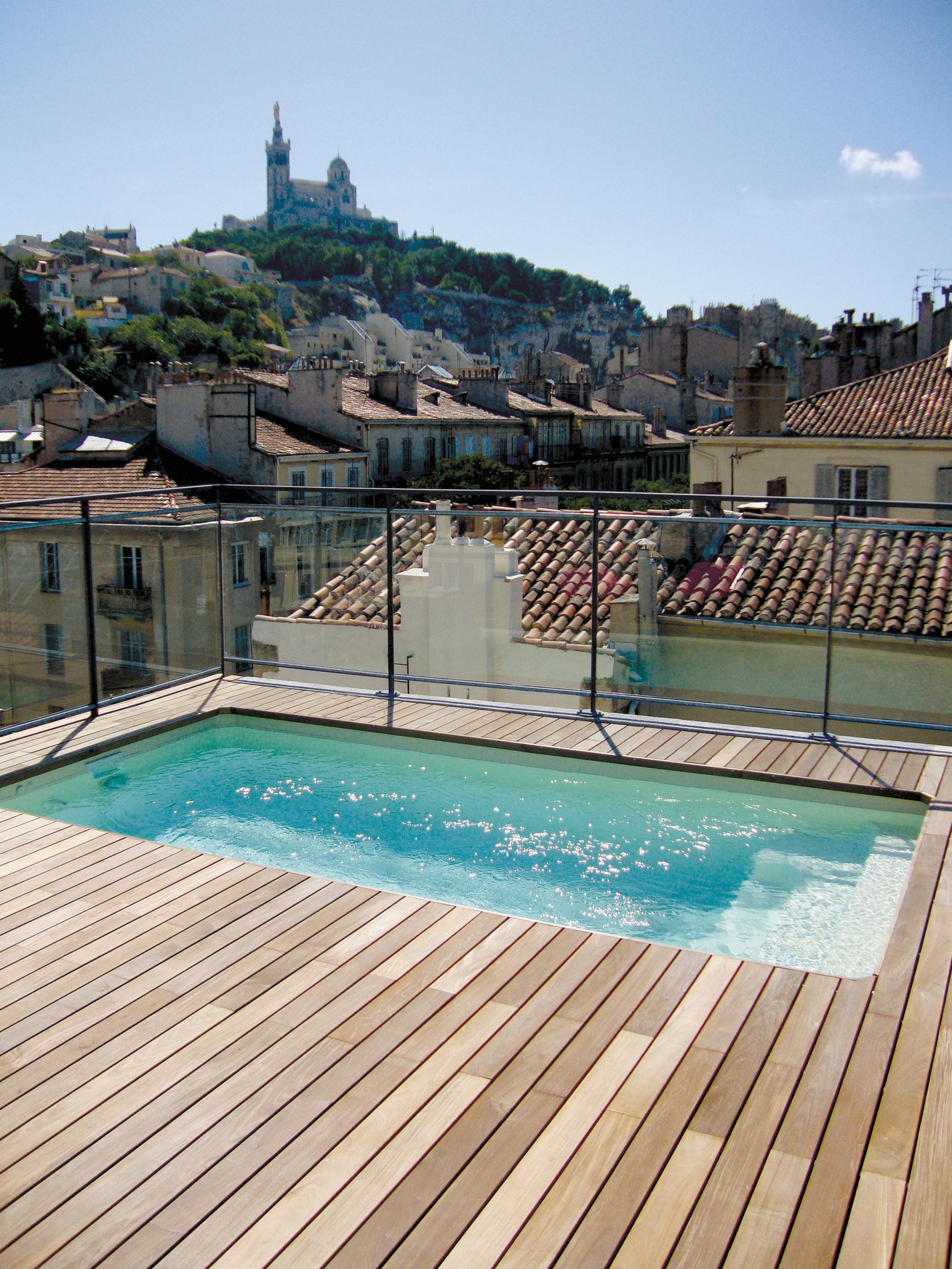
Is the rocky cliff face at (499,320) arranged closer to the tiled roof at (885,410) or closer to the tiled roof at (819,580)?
the tiled roof at (885,410)

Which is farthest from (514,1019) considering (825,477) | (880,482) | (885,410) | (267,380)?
(267,380)

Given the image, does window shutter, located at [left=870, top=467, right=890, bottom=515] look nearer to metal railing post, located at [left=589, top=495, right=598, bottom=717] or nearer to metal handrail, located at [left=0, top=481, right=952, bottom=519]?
metal handrail, located at [left=0, top=481, right=952, bottom=519]

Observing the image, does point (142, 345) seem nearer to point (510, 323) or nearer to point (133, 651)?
point (510, 323)

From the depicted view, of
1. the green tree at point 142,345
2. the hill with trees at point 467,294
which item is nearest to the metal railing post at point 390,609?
the green tree at point 142,345

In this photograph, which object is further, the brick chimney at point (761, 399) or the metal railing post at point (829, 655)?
the brick chimney at point (761, 399)

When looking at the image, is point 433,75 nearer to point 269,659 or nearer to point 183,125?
point 269,659

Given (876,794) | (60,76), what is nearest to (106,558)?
(876,794)

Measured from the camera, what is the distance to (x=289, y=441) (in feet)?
93.4

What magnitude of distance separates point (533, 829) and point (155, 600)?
301 centimetres

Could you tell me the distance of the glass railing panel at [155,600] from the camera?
20.0 ft

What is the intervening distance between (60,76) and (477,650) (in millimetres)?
15230

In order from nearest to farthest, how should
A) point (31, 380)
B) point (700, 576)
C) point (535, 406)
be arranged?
1. point (700, 576)
2. point (535, 406)
3. point (31, 380)

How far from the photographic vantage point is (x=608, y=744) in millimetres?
5199

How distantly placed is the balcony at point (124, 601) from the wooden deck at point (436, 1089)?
8.57 ft
